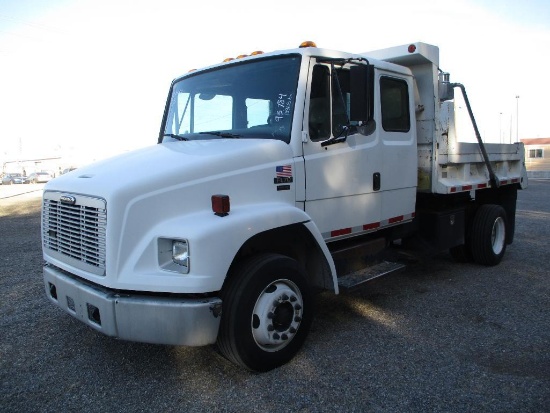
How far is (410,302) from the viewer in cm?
501

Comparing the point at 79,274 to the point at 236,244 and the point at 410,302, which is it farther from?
the point at 410,302

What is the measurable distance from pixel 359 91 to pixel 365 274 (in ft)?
5.97

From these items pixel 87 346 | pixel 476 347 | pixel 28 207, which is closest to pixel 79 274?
pixel 87 346

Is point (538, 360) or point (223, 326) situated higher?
point (223, 326)

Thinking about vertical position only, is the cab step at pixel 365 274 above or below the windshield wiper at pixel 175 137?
below

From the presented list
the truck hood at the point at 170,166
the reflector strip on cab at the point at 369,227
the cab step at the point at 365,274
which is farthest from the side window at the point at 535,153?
the truck hood at the point at 170,166

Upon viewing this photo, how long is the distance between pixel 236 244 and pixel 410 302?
9.15ft

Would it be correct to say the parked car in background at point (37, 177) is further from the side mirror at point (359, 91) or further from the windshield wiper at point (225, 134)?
the side mirror at point (359, 91)

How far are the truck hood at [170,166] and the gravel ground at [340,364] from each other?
4.65 ft

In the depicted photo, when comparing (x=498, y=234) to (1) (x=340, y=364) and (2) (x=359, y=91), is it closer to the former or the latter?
(2) (x=359, y=91)

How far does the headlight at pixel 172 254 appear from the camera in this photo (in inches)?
115

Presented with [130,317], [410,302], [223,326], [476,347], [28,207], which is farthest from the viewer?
[28,207]

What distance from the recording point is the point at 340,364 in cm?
350

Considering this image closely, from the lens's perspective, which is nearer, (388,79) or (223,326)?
(223,326)
